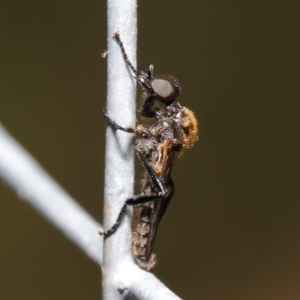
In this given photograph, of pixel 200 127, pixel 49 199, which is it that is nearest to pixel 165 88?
pixel 49 199

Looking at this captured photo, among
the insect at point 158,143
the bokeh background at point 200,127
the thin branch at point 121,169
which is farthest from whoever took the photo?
the bokeh background at point 200,127

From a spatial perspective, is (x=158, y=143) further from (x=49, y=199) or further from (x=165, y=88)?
(x=49, y=199)

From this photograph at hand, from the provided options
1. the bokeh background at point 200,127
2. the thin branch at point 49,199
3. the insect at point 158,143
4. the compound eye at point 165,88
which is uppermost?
the thin branch at point 49,199

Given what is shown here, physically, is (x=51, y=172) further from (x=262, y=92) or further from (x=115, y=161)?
(x=115, y=161)

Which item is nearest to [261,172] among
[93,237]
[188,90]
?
[188,90]

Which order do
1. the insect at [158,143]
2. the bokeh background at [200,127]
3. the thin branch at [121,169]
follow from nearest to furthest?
the thin branch at [121,169] < the insect at [158,143] < the bokeh background at [200,127]

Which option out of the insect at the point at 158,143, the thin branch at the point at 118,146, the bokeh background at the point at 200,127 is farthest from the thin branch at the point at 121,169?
the bokeh background at the point at 200,127

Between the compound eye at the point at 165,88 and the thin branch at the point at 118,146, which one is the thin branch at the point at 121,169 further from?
the compound eye at the point at 165,88
